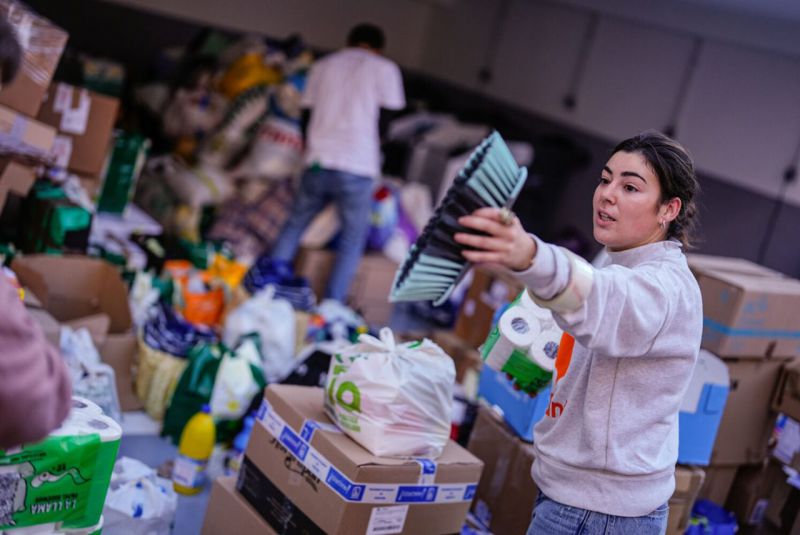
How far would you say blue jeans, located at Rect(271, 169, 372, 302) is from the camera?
4.66 meters

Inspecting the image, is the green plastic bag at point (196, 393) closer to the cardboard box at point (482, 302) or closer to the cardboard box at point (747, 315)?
the cardboard box at point (482, 302)

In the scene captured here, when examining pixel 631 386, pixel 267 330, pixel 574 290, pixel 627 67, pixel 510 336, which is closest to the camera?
pixel 574 290

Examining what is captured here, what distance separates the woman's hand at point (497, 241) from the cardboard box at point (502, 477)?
1.40 m

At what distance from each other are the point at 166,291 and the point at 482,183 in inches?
110

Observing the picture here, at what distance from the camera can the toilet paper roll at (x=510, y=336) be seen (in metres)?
1.98

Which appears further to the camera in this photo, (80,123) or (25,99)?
(80,123)

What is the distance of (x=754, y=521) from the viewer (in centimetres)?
322

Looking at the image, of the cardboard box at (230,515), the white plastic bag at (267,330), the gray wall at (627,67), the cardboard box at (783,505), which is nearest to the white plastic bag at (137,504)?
the cardboard box at (230,515)

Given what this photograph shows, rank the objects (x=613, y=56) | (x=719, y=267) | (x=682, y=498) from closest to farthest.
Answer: (x=682, y=498) → (x=719, y=267) → (x=613, y=56)

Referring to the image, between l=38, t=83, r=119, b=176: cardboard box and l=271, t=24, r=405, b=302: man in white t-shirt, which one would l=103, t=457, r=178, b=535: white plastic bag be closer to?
l=38, t=83, r=119, b=176: cardboard box

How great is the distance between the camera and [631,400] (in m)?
1.66

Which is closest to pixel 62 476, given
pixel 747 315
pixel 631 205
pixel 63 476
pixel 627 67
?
pixel 63 476

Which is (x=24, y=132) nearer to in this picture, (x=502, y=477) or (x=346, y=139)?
(x=346, y=139)

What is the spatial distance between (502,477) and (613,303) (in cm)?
144
